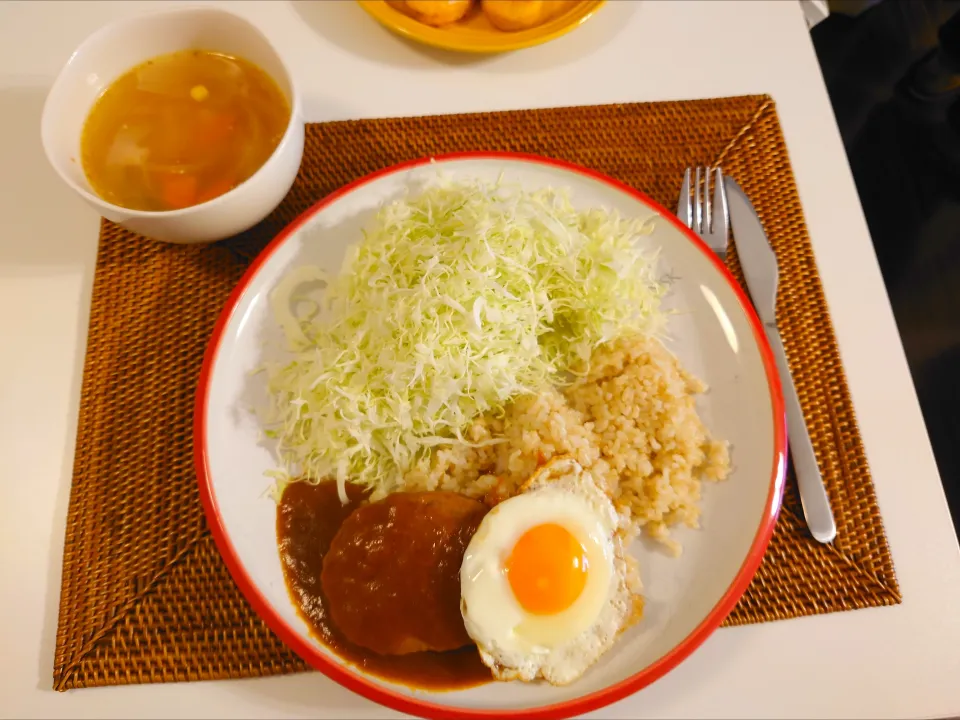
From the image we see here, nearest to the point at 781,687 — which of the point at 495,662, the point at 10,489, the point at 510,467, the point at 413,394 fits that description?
the point at 495,662

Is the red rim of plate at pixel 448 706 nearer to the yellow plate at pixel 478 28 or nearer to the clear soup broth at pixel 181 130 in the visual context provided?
the clear soup broth at pixel 181 130

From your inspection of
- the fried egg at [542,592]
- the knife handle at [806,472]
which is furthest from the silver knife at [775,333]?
the fried egg at [542,592]

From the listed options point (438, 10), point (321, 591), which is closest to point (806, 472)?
point (321, 591)

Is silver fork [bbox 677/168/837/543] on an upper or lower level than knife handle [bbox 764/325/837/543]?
upper

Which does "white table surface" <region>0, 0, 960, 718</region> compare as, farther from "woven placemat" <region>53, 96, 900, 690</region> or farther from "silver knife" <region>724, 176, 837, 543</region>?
"silver knife" <region>724, 176, 837, 543</region>

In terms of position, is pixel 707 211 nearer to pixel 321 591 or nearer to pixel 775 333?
pixel 775 333

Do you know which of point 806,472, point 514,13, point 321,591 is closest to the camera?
point 321,591

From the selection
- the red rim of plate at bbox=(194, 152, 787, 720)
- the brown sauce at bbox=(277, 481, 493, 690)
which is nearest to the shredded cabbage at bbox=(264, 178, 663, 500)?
the brown sauce at bbox=(277, 481, 493, 690)
